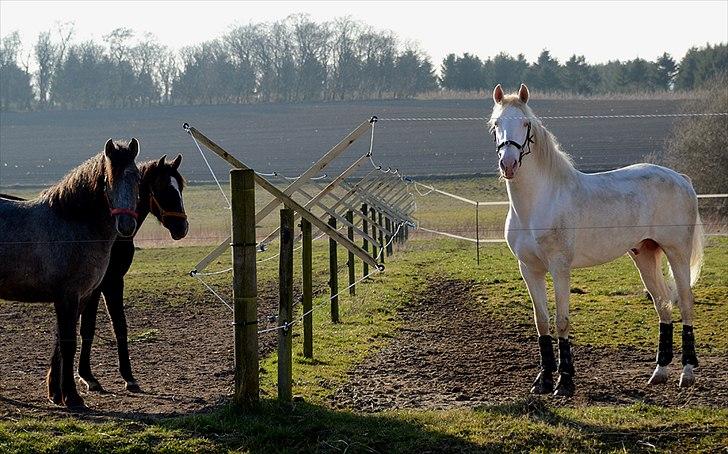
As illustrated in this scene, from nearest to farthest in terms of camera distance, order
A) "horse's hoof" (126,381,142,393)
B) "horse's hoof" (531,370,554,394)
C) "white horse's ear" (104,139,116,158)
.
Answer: "white horse's ear" (104,139,116,158) < "horse's hoof" (531,370,554,394) < "horse's hoof" (126,381,142,393)

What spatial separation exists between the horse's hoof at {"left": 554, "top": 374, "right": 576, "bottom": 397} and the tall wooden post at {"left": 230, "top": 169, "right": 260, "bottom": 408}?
2.51 metres

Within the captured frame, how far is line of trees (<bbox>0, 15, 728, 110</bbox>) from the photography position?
75812 mm

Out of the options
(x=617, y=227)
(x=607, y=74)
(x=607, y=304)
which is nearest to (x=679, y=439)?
(x=617, y=227)

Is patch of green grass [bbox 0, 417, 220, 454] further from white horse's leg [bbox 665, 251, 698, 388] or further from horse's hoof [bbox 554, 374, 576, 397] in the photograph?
white horse's leg [bbox 665, 251, 698, 388]

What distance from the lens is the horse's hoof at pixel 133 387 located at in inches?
319

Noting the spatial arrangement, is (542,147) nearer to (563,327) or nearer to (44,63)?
(563,327)

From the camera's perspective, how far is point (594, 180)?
822 centimetres

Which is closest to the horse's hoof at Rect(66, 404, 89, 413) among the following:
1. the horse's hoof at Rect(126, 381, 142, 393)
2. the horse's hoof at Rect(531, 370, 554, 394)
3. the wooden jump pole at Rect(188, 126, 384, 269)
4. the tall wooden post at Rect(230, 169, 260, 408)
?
the horse's hoof at Rect(126, 381, 142, 393)

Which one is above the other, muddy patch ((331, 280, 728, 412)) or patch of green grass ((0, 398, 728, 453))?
patch of green grass ((0, 398, 728, 453))

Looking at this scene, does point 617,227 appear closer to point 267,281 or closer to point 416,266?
point 267,281

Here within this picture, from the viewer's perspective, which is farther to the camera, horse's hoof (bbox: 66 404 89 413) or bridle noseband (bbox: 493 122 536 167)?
bridle noseband (bbox: 493 122 536 167)

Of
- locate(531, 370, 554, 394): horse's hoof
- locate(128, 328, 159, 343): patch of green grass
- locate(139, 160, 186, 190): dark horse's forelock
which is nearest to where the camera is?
locate(531, 370, 554, 394): horse's hoof

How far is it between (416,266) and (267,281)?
3.95 meters

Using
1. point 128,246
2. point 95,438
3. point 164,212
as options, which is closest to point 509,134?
point 164,212
